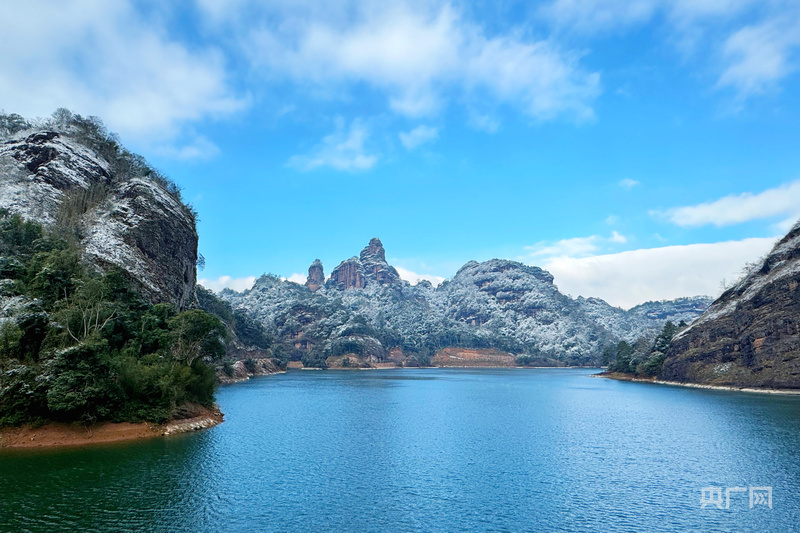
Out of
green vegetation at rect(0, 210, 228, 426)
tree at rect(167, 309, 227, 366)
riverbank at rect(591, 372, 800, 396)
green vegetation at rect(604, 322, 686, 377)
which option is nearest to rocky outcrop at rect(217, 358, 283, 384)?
tree at rect(167, 309, 227, 366)

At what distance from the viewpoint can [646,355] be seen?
168m

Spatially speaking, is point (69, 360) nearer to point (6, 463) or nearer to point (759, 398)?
point (6, 463)

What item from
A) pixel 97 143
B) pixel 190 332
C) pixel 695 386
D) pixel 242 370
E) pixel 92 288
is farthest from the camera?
pixel 242 370

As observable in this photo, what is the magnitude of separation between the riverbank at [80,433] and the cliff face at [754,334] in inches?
4671

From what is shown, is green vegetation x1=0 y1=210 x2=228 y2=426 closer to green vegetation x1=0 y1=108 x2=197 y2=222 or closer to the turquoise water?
the turquoise water

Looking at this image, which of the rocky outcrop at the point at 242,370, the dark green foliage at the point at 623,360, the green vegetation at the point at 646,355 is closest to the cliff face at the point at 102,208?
the rocky outcrop at the point at 242,370

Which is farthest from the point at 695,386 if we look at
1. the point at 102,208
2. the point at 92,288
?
the point at 102,208

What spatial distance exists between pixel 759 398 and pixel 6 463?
115 m

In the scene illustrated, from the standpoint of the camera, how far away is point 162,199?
277 feet

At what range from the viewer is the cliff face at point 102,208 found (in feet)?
237

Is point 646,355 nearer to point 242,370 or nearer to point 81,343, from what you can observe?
point 242,370

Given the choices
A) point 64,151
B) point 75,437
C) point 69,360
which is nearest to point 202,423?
point 75,437

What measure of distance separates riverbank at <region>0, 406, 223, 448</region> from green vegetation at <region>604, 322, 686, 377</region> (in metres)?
148

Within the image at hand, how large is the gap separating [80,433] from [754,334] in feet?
430
